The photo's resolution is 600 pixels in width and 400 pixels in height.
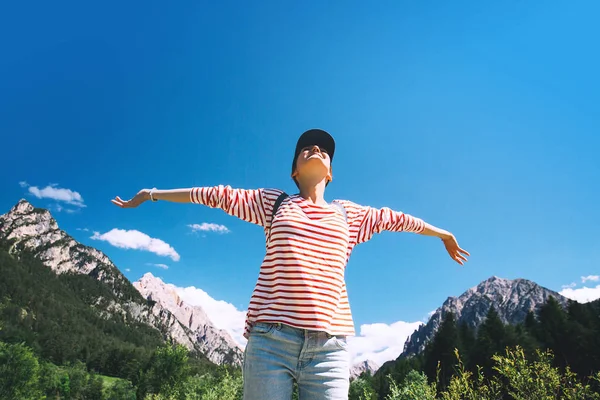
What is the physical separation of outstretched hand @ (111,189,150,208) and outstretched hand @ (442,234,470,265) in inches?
83.3

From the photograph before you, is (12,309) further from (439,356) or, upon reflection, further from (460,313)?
(460,313)

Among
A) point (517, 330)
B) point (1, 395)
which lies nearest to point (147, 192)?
point (517, 330)

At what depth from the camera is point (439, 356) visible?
4606 centimetres

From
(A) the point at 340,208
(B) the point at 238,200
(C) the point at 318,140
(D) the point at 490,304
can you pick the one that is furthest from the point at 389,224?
(D) the point at 490,304

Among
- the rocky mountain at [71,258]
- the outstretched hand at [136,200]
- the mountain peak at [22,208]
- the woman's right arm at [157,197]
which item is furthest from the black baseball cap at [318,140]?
the mountain peak at [22,208]

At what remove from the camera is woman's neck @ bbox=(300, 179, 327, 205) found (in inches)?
99.6

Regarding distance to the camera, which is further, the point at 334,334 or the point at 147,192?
the point at 147,192

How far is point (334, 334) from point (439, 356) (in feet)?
163

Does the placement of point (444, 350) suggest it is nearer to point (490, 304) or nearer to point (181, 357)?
point (181, 357)

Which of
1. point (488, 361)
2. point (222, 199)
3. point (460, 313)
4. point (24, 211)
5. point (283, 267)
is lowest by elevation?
point (283, 267)

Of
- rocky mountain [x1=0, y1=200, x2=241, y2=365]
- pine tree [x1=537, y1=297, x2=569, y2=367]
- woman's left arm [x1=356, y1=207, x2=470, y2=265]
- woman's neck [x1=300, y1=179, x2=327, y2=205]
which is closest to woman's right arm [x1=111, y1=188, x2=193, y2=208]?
woman's neck [x1=300, y1=179, x2=327, y2=205]

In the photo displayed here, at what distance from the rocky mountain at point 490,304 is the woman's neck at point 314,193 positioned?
158937 mm

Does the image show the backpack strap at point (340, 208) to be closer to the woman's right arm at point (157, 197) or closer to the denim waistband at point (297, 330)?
the denim waistband at point (297, 330)

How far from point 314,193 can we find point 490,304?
169428mm
